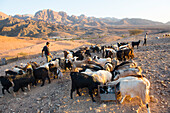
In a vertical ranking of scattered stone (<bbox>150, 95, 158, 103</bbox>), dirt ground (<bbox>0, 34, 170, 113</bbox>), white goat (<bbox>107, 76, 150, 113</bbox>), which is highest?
white goat (<bbox>107, 76, 150, 113</bbox>)

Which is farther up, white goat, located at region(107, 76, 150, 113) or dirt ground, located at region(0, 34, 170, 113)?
white goat, located at region(107, 76, 150, 113)

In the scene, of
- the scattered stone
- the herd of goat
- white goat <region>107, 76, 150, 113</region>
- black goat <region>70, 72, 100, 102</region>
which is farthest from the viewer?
black goat <region>70, 72, 100, 102</region>

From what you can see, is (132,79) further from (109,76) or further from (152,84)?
(152,84)

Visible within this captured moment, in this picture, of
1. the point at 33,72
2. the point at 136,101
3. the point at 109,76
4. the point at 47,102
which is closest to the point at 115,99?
the point at 136,101

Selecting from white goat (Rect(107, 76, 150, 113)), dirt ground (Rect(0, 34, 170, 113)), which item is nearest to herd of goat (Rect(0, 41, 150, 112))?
white goat (Rect(107, 76, 150, 113))

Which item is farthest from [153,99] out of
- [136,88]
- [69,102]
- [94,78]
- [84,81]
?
[69,102]

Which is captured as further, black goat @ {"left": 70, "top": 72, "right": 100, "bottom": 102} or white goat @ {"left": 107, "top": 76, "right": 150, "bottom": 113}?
black goat @ {"left": 70, "top": 72, "right": 100, "bottom": 102}

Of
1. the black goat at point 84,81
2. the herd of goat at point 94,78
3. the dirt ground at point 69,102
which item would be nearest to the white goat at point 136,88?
the herd of goat at point 94,78

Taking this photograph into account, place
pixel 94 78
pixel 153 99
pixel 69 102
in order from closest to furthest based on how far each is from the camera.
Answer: pixel 153 99 → pixel 69 102 → pixel 94 78

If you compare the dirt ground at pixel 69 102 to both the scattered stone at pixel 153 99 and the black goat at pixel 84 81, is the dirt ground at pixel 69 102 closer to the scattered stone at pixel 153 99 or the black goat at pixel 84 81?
the scattered stone at pixel 153 99

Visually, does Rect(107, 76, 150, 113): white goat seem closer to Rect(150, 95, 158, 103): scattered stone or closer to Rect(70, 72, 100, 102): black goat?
Rect(150, 95, 158, 103): scattered stone

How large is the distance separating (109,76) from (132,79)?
1.45 metres

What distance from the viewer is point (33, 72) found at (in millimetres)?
6555

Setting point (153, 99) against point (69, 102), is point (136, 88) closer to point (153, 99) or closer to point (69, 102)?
point (153, 99)
